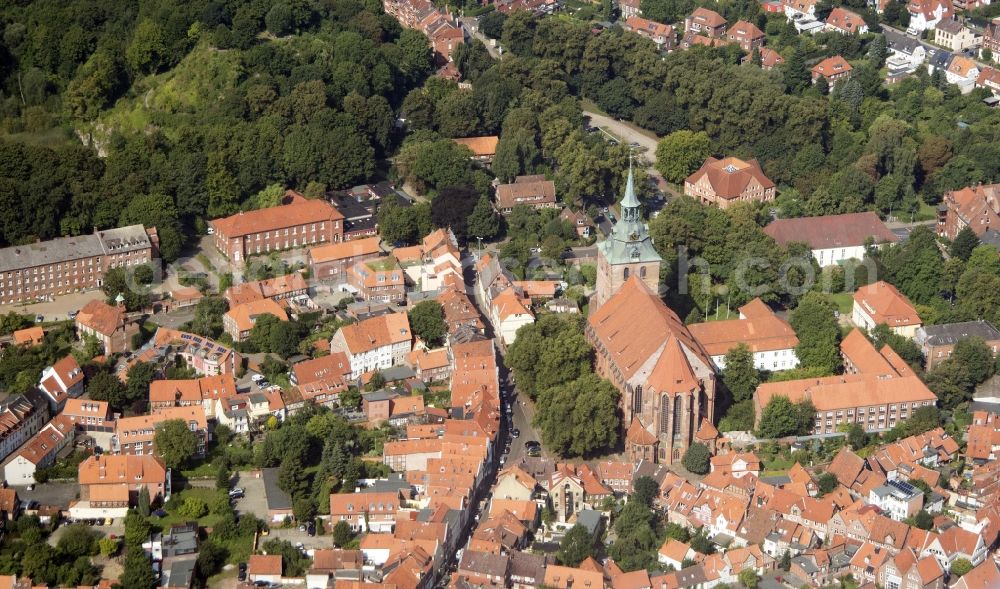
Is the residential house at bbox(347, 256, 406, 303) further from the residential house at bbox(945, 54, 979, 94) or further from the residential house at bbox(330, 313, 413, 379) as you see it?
the residential house at bbox(945, 54, 979, 94)

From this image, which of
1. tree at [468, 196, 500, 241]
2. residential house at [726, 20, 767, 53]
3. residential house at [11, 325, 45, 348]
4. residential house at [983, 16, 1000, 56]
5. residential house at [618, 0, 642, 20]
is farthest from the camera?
residential house at [618, 0, 642, 20]

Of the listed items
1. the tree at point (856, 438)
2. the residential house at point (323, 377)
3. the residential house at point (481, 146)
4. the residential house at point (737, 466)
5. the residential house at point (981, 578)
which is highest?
the residential house at point (981, 578)

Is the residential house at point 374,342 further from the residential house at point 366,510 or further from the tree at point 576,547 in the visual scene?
the tree at point 576,547

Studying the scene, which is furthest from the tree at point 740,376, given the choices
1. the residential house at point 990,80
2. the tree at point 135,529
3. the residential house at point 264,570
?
the residential house at point 990,80

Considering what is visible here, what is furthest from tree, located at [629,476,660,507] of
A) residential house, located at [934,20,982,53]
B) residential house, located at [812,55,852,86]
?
residential house, located at [934,20,982,53]

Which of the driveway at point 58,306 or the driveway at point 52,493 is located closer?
the driveway at point 52,493

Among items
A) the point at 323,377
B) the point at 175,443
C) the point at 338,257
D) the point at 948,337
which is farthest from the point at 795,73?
the point at 175,443
